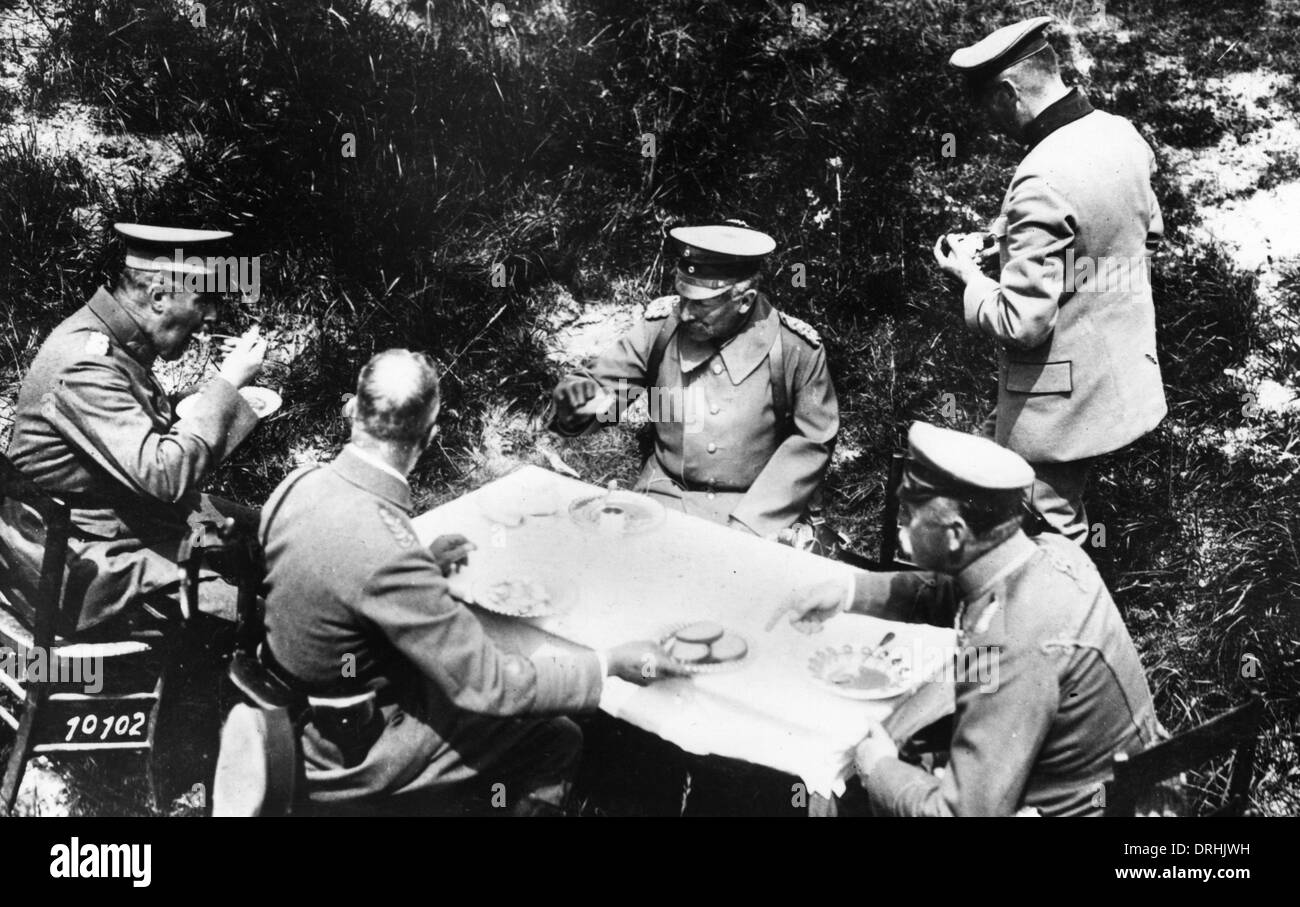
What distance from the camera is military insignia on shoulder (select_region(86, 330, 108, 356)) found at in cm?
460

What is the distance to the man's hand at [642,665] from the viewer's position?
3922 millimetres

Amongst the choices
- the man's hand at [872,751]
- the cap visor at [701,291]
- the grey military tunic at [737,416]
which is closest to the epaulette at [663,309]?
the grey military tunic at [737,416]

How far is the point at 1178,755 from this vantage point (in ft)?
11.1

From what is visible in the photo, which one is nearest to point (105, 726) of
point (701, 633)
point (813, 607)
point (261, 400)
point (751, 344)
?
point (261, 400)

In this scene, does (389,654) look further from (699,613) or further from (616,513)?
(616,513)

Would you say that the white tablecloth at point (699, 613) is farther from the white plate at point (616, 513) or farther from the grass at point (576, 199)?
the grass at point (576, 199)

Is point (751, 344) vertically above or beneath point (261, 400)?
above

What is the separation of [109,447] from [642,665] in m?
2.11

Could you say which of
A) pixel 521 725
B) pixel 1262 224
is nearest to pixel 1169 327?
pixel 1262 224

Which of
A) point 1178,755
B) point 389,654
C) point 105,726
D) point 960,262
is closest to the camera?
point 1178,755

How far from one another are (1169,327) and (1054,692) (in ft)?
12.8

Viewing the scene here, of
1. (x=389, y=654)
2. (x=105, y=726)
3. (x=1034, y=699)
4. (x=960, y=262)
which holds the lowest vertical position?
(x=105, y=726)
